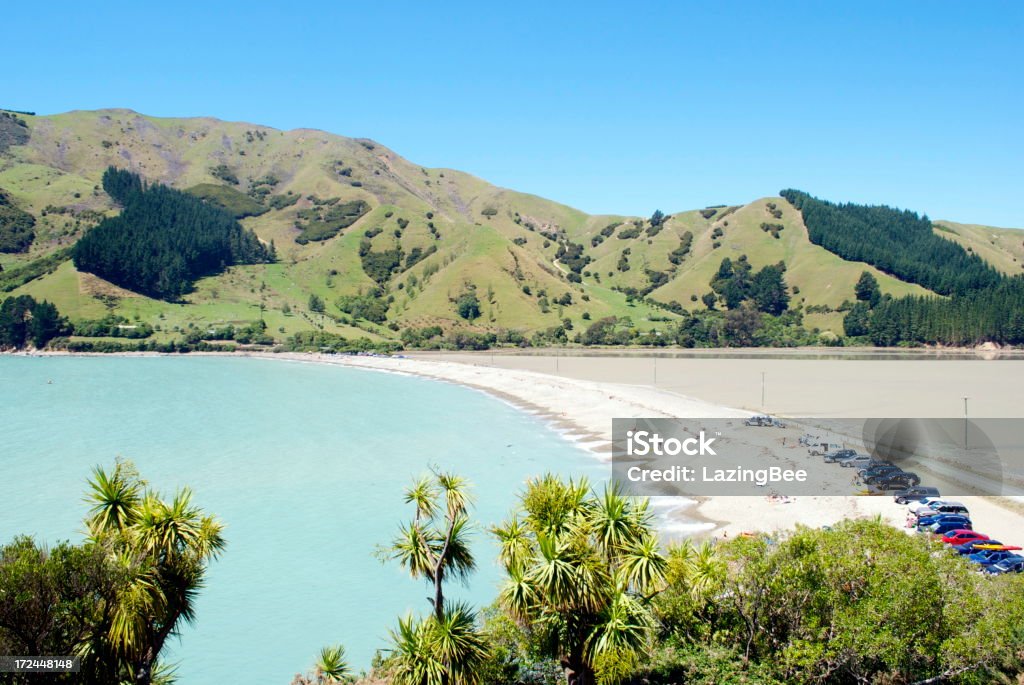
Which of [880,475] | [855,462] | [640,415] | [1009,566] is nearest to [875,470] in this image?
[880,475]

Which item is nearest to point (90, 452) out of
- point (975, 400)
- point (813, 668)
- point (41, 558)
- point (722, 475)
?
point (722, 475)

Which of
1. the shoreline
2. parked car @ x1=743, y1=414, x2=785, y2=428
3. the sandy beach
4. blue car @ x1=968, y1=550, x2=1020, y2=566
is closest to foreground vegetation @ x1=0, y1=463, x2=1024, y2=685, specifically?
the shoreline

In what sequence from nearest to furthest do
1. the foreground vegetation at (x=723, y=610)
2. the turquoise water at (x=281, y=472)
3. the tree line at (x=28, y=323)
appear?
the foreground vegetation at (x=723, y=610) → the turquoise water at (x=281, y=472) → the tree line at (x=28, y=323)

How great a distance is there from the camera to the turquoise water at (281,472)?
2755 centimetres

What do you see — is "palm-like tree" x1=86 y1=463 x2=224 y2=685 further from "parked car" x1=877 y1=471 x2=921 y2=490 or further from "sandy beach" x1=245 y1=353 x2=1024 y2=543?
"parked car" x1=877 y1=471 x2=921 y2=490

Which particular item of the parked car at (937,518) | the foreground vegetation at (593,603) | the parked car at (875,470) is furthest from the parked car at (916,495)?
the foreground vegetation at (593,603)

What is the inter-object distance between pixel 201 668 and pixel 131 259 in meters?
186

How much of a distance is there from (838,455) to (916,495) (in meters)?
8.93

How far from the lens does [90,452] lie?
59.3m

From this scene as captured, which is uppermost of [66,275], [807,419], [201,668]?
[66,275]

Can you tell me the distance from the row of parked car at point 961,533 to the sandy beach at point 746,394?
3.06 feet

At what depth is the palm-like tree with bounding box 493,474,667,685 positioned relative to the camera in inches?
557

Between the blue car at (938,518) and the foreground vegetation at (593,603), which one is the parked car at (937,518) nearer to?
the blue car at (938,518)

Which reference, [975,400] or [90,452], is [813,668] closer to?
[90,452]
